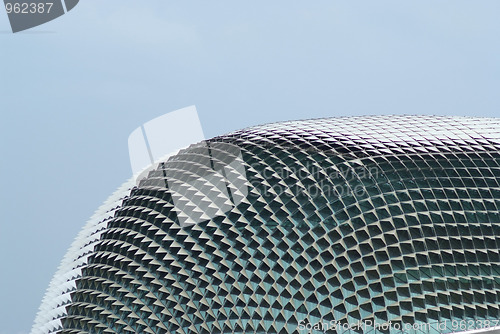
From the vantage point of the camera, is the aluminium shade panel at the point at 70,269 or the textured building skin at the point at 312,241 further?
the aluminium shade panel at the point at 70,269

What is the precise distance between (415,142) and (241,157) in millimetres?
13071

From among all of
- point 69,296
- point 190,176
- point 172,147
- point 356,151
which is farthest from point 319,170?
point 69,296

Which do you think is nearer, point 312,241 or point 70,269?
point 312,241

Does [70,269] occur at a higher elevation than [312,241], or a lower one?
lower

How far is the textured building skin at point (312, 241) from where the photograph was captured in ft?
139

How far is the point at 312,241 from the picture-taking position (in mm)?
44219

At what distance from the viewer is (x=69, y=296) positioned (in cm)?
5081

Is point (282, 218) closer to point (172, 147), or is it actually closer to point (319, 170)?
point (319, 170)

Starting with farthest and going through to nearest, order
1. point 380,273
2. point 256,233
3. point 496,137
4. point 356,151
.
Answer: point 496,137 → point 356,151 → point 256,233 → point 380,273

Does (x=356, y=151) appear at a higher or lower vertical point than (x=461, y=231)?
higher

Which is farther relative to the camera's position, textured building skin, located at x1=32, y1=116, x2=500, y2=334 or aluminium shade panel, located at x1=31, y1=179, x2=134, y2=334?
aluminium shade panel, located at x1=31, y1=179, x2=134, y2=334

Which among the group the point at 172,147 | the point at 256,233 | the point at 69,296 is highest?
the point at 172,147

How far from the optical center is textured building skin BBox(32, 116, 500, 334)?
139ft

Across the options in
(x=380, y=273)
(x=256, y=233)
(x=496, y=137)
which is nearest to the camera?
(x=380, y=273)
